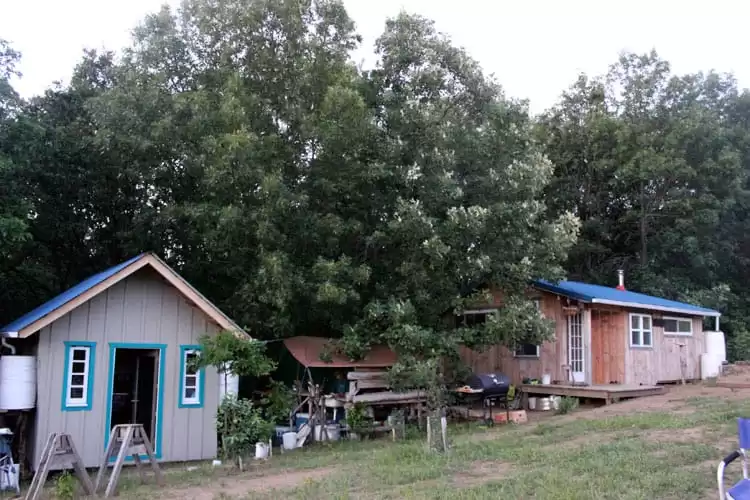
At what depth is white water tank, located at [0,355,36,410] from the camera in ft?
37.0

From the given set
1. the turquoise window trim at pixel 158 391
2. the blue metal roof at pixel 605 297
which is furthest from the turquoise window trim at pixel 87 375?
the blue metal roof at pixel 605 297

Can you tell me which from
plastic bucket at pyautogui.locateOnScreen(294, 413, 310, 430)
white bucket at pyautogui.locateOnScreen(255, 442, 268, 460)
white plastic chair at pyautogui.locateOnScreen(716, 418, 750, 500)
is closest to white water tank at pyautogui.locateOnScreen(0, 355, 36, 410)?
white bucket at pyautogui.locateOnScreen(255, 442, 268, 460)

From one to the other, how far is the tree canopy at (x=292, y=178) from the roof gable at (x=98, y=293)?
1849mm

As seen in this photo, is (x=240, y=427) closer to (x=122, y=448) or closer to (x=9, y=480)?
(x=122, y=448)

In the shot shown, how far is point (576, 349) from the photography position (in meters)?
19.1

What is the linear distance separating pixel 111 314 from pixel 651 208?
85.1 ft

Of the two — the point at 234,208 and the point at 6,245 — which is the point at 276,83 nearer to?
the point at 234,208

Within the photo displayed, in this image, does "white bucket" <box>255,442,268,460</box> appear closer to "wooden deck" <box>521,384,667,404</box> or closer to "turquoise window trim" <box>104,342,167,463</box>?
"turquoise window trim" <box>104,342,167,463</box>

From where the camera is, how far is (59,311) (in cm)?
1150

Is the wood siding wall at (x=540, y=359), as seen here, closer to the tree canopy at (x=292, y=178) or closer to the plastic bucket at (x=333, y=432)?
the tree canopy at (x=292, y=178)

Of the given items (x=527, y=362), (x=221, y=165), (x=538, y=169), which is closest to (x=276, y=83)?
(x=221, y=165)

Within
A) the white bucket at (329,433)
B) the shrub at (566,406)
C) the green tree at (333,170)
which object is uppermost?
the green tree at (333,170)

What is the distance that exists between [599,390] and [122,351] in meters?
11.4

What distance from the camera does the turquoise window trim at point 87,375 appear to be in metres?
12.0
